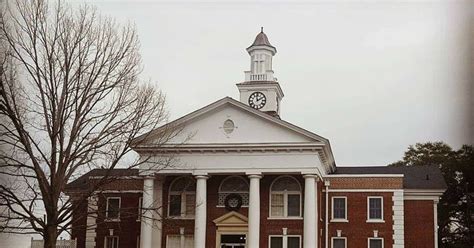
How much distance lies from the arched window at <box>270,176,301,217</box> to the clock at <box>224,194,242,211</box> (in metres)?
1.38

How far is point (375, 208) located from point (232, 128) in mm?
7113

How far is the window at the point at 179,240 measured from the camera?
31453 millimetres

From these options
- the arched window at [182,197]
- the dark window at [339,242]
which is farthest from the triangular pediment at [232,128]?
the dark window at [339,242]

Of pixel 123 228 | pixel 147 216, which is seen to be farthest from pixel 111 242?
pixel 147 216

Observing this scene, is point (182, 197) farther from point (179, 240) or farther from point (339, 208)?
point (339, 208)

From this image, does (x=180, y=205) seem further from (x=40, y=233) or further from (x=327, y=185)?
(x=40, y=233)

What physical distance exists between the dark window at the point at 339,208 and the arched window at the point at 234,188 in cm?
390

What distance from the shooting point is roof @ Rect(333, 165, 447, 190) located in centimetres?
3256

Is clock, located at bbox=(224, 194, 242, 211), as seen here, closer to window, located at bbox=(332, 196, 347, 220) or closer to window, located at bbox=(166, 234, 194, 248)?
window, located at bbox=(166, 234, 194, 248)

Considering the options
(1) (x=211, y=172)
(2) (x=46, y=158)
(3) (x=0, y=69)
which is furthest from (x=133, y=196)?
(3) (x=0, y=69)

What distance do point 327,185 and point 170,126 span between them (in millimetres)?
7826

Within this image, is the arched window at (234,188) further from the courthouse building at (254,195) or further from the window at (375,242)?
the window at (375,242)

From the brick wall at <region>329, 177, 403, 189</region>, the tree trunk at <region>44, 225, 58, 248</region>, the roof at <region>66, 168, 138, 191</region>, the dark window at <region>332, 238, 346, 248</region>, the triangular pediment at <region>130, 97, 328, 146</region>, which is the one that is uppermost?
the triangular pediment at <region>130, 97, 328, 146</region>

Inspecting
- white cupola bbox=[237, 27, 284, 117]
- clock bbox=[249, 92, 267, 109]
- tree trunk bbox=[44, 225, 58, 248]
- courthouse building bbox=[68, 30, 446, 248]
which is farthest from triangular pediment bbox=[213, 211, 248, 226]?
tree trunk bbox=[44, 225, 58, 248]
